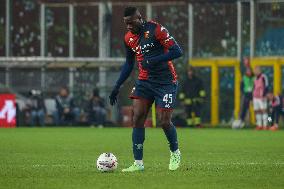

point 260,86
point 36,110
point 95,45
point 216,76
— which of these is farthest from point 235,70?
point 36,110

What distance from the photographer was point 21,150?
20.8m

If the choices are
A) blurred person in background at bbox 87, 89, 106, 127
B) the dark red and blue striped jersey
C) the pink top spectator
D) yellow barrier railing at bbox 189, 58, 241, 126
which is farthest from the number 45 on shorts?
yellow barrier railing at bbox 189, 58, 241, 126

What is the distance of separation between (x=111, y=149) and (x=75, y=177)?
7731 millimetres

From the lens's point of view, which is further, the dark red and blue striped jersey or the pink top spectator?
the pink top spectator

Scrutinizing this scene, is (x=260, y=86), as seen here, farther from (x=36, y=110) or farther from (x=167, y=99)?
(x=167, y=99)

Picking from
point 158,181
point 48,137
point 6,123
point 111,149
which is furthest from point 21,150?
point 6,123

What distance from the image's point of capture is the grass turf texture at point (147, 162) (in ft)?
42.6

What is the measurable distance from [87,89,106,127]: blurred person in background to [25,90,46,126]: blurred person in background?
1.63m

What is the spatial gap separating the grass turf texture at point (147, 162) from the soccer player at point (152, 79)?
0.50 meters

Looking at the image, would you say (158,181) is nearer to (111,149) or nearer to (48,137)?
(111,149)

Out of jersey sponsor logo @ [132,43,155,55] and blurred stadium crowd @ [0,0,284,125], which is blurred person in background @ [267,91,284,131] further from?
jersey sponsor logo @ [132,43,155,55]

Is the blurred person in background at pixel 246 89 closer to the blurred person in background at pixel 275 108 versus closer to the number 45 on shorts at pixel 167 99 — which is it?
the blurred person in background at pixel 275 108

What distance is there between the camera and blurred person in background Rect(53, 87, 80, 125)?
119ft

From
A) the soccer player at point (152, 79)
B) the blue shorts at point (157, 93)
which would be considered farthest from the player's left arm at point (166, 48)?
the blue shorts at point (157, 93)
